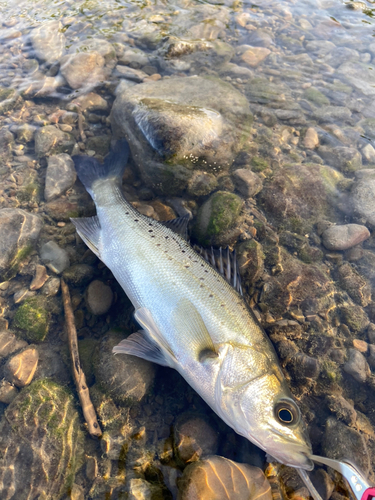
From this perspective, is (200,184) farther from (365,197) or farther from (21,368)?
(21,368)

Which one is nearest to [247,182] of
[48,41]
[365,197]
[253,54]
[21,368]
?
[365,197]

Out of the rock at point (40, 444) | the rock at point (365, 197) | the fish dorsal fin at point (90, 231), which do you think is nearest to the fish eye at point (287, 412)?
the rock at point (40, 444)

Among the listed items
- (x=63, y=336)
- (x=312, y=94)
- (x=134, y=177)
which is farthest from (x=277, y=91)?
(x=63, y=336)

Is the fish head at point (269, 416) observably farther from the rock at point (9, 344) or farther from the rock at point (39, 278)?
the rock at point (39, 278)

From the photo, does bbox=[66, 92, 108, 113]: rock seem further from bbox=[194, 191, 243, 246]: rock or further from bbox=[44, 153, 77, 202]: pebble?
bbox=[194, 191, 243, 246]: rock

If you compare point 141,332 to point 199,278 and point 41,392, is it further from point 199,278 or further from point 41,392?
point 41,392
